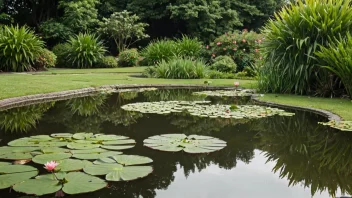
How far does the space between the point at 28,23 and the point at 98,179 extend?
66.1 feet

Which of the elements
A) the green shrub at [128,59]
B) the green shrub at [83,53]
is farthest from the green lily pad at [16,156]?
the green shrub at [128,59]

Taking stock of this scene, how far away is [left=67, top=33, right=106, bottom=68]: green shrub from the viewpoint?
49.1ft

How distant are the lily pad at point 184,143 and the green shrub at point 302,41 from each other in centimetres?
393

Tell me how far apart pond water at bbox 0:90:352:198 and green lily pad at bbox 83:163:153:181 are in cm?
5

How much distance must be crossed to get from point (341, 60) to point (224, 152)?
385cm

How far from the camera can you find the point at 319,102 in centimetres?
625

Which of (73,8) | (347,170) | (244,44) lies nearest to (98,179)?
(347,170)

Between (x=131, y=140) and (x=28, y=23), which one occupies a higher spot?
(x=28, y=23)

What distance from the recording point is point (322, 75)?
7082 millimetres

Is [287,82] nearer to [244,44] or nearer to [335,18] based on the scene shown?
[335,18]

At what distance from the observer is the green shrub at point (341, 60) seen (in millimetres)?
6240

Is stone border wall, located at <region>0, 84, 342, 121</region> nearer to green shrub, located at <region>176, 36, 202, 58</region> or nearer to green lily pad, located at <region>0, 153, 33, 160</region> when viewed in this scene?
green lily pad, located at <region>0, 153, 33, 160</region>

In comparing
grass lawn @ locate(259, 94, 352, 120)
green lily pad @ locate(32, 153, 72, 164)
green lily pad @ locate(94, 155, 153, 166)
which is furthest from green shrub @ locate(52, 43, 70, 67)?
green lily pad @ locate(94, 155, 153, 166)

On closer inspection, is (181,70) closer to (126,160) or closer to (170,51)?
(170,51)
